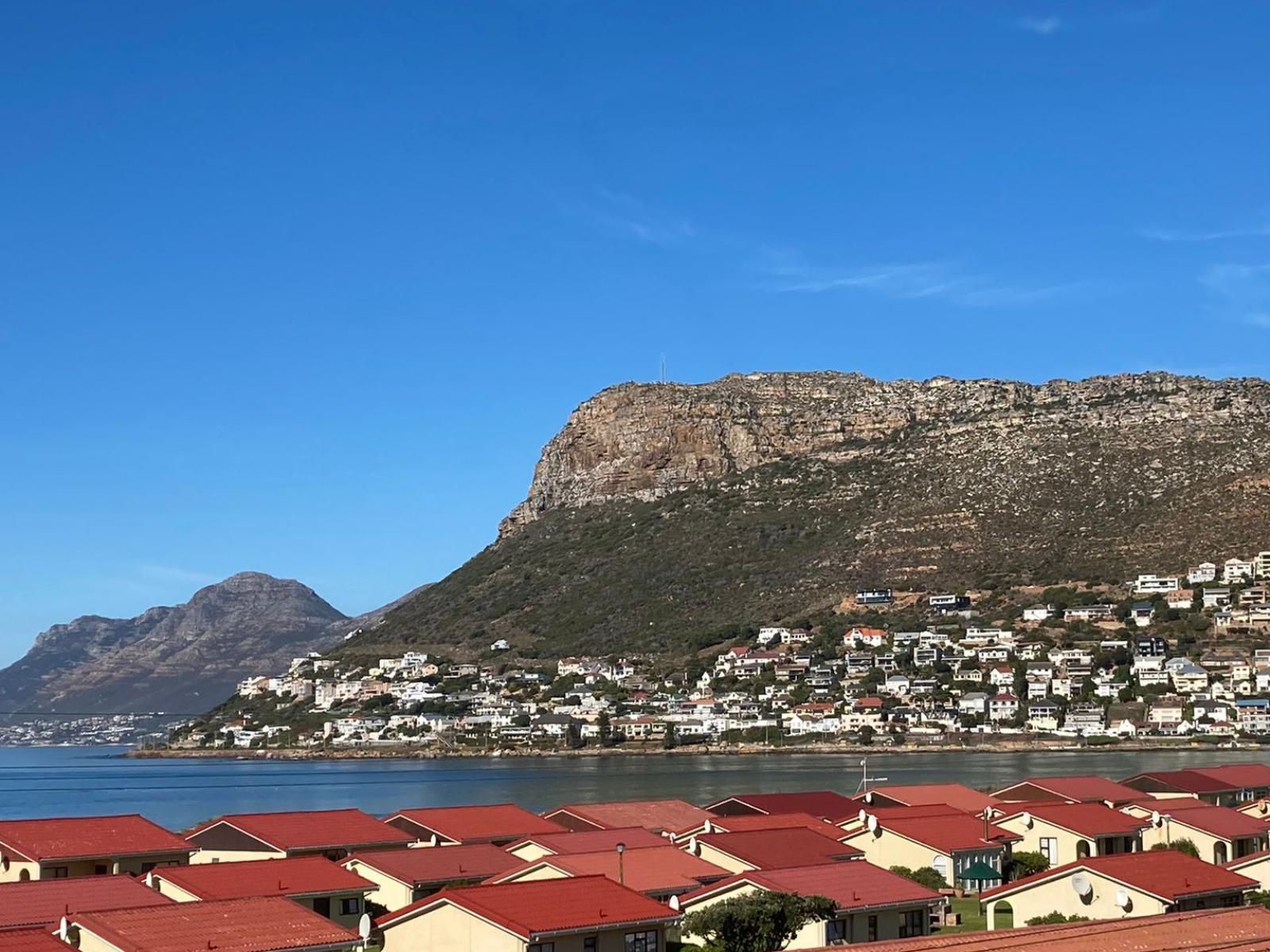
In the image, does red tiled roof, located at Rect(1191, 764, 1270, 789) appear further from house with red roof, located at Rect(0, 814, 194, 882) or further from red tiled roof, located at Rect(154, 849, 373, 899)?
house with red roof, located at Rect(0, 814, 194, 882)

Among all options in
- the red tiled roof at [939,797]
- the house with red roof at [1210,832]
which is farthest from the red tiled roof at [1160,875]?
the red tiled roof at [939,797]

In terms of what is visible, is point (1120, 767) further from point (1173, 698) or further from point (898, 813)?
point (898, 813)

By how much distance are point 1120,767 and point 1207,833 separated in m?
48.4

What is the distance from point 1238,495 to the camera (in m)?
133

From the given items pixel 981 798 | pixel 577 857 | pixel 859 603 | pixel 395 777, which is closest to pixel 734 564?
pixel 859 603

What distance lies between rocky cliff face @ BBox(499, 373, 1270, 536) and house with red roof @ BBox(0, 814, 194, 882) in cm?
12280

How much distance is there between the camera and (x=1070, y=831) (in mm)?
38188

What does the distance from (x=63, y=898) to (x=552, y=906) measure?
7597 millimetres

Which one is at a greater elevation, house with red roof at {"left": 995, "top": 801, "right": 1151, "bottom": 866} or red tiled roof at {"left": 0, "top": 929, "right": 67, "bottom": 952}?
house with red roof at {"left": 995, "top": 801, "right": 1151, "bottom": 866}

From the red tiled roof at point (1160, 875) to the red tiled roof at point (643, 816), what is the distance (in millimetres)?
11450

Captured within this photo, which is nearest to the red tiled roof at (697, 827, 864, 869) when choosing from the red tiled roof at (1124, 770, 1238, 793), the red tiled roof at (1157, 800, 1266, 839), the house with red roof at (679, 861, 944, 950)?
the house with red roof at (679, 861, 944, 950)

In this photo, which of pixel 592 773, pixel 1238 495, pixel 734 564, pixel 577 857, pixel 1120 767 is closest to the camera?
pixel 577 857

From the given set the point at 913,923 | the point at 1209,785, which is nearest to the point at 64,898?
the point at 913,923

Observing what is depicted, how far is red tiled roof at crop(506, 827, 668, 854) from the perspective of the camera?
33688 mm
